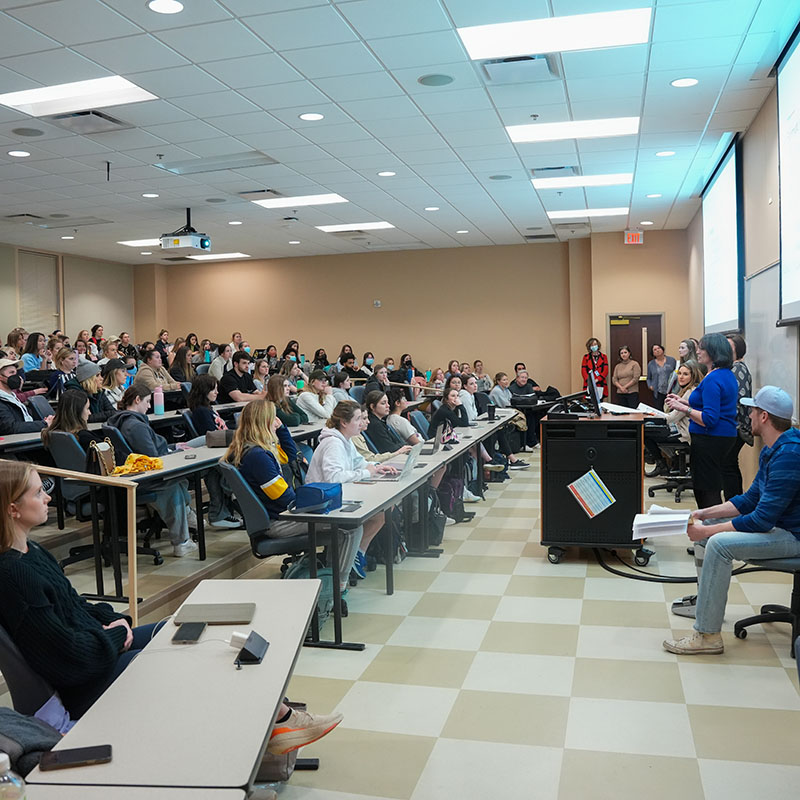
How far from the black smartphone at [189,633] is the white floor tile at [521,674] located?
1.61 meters

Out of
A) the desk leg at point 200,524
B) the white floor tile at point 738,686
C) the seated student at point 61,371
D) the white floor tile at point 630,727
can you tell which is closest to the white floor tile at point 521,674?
the white floor tile at point 630,727

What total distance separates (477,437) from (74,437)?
3.70 meters

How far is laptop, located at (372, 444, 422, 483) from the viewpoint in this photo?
493 cm

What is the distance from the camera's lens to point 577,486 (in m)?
Result: 5.44

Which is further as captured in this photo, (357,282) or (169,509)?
(357,282)

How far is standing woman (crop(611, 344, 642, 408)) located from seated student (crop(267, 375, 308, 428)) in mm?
7571

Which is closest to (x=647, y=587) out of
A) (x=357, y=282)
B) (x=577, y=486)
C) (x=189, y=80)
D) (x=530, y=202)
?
(x=577, y=486)

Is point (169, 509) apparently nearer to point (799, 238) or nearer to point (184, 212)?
point (799, 238)

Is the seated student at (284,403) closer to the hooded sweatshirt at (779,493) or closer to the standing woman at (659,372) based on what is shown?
the hooded sweatshirt at (779,493)

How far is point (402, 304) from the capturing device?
685 inches

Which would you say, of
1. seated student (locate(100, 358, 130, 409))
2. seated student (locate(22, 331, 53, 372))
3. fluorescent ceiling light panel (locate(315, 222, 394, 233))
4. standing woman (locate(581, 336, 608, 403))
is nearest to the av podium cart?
seated student (locate(100, 358, 130, 409))

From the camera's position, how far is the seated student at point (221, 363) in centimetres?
1147

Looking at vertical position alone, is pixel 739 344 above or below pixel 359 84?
below

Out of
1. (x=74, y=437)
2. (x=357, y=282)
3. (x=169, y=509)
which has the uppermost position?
(x=357, y=282)
